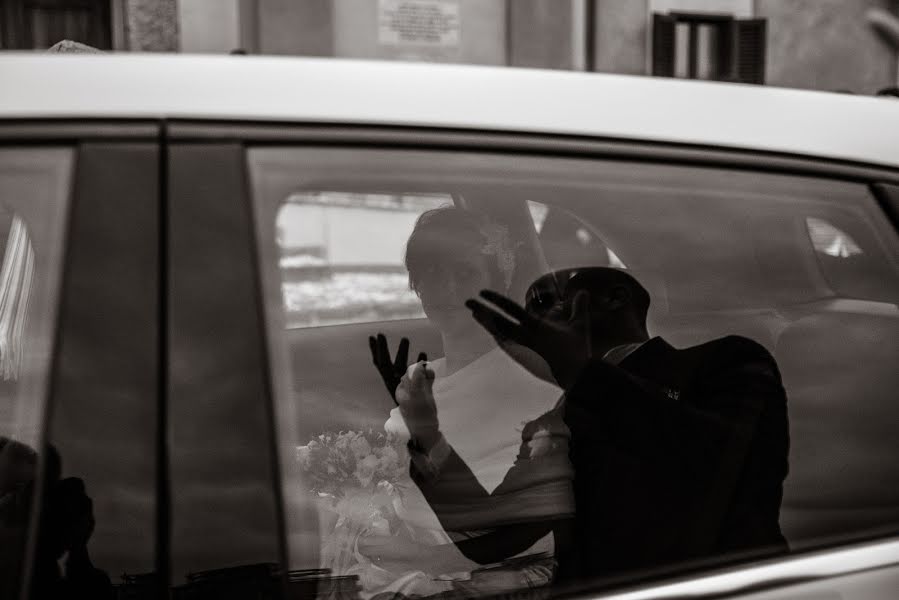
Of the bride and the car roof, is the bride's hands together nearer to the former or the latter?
the bride

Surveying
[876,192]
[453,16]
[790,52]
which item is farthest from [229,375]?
[790,52]

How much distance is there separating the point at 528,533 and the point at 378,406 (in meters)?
0.28

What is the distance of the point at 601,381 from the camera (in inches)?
56.4

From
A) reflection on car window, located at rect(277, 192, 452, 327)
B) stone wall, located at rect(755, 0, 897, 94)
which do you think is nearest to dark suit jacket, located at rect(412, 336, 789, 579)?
reflection on car window, located at rect(277, 192, 452, 327)

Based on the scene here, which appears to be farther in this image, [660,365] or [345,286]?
[345,286]

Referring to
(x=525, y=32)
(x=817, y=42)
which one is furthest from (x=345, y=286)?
(x=817, y=42)

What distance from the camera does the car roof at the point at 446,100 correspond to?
49.1 inches

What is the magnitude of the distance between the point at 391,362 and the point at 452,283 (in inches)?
5.5

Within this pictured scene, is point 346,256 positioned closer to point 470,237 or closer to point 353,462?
point 470,237

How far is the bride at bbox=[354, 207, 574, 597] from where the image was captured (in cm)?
135

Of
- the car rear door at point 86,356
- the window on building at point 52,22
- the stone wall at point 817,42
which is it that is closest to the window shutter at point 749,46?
the stone wall at point 817,42

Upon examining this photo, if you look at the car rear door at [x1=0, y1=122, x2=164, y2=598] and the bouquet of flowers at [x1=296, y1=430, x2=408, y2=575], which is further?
the bouquet of flowers at [x1=296, y1=430, x2=408, y2=575]

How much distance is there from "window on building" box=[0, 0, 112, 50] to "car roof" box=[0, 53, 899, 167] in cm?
873

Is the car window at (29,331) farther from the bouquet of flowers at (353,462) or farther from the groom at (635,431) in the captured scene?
the groom at (635,431)
